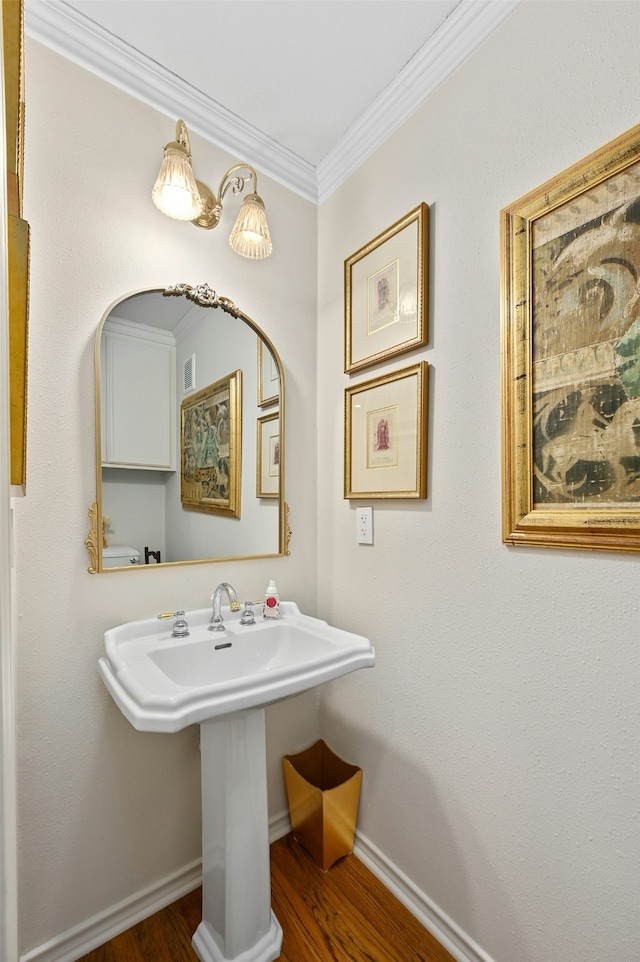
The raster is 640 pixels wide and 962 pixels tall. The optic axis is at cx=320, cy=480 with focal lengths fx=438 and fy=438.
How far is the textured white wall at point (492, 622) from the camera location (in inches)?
33.2

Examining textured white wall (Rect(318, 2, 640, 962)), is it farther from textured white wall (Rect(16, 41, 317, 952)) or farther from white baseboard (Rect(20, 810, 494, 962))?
textured white wall (Rect(16, 41, 317, 952))

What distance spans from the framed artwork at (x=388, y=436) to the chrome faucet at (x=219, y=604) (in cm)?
48

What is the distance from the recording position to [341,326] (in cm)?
153

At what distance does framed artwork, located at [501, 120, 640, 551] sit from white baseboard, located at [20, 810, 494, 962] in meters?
1.03

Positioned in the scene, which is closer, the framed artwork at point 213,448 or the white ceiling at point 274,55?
the white ceiling at point 274,55

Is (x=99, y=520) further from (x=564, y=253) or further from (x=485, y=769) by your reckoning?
(x=564, y=253)

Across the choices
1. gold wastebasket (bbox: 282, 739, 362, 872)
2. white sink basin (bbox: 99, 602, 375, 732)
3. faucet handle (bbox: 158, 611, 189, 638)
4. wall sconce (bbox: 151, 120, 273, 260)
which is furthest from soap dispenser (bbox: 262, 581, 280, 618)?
wall sconce (bbox: 151, 120, 273, 260)

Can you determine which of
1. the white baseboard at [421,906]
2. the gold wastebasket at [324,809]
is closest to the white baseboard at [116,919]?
the gold wastebasket at [324,809]

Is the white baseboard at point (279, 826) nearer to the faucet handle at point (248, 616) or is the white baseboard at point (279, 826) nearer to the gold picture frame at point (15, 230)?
the faucet handle at point (248, 616)

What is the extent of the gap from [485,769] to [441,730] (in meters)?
0.14

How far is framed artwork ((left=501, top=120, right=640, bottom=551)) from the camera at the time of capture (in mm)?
816

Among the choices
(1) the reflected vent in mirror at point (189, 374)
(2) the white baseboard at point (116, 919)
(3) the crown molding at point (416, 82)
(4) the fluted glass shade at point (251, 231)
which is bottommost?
(2) the white baseboard at point (116, 919)

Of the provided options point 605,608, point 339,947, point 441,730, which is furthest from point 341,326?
point 339,947

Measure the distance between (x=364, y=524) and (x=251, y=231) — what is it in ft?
3.11
